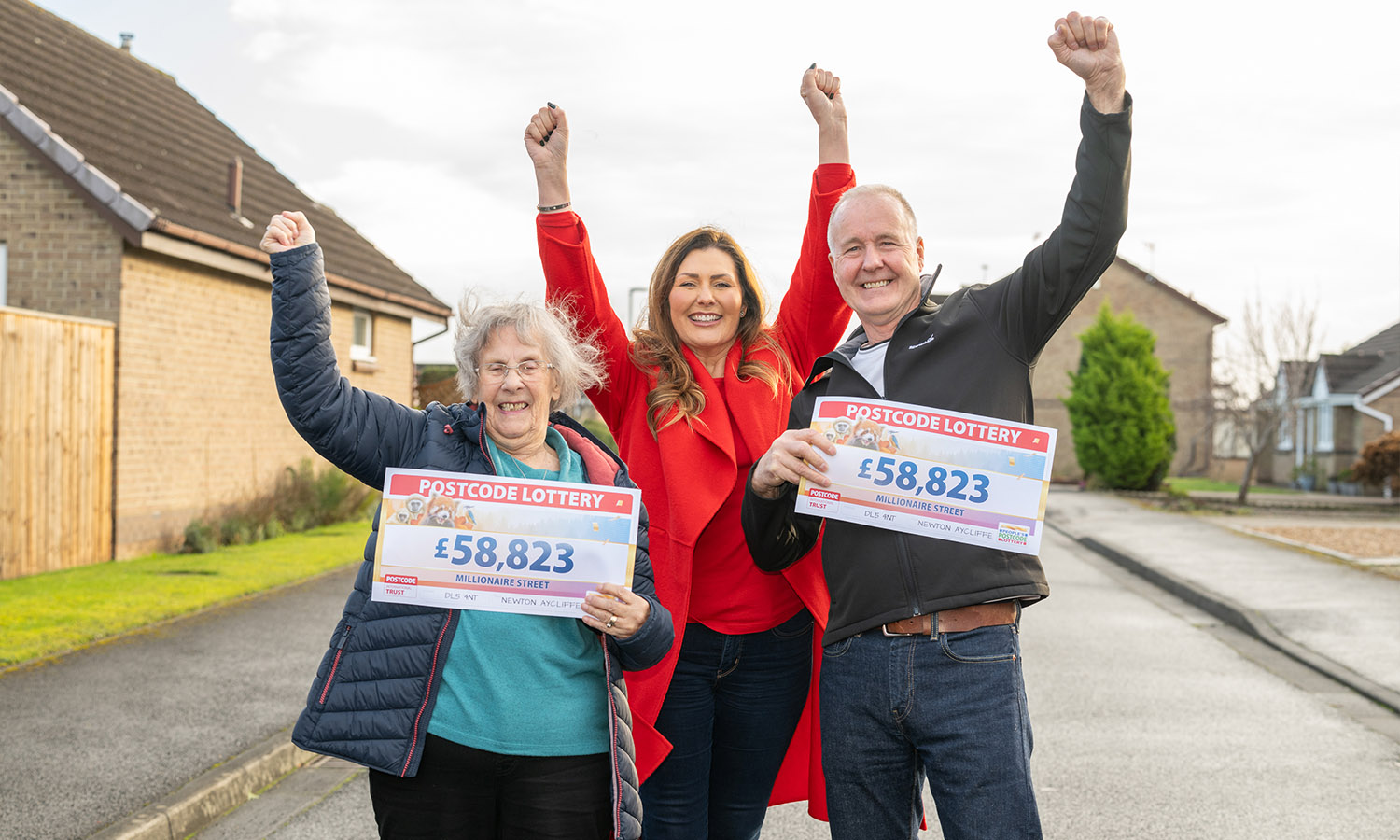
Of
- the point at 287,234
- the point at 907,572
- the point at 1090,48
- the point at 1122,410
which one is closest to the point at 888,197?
the point at 1090,48

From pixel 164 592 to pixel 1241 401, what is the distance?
1158 inches

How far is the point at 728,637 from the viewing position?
302 cm

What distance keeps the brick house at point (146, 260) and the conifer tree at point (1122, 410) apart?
882 inches

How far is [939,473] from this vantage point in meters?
2.51

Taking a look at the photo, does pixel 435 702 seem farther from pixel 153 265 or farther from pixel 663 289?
pixel 153 265

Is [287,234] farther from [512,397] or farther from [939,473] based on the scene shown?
[939,473]

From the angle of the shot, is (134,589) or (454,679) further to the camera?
(134,589)

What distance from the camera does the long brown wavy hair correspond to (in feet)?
10.2

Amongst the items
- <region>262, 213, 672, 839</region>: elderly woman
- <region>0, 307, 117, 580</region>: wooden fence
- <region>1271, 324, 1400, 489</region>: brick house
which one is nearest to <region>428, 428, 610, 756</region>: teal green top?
<region>262, 213, 672, 839</region>: elderly woman

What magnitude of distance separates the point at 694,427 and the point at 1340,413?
4071 cm

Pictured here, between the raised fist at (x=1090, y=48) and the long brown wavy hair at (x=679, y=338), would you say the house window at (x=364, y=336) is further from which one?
the raised fist at (x=1090, y=48)

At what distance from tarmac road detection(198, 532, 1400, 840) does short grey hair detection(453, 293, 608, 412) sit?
2.55 m

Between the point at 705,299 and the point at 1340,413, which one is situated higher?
the point at 1340,413

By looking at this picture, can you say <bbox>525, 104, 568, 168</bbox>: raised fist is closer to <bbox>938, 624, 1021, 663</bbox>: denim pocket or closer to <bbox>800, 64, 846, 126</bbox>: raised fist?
<bbox>800, 64, 846, 126</bbox>: raised fist
